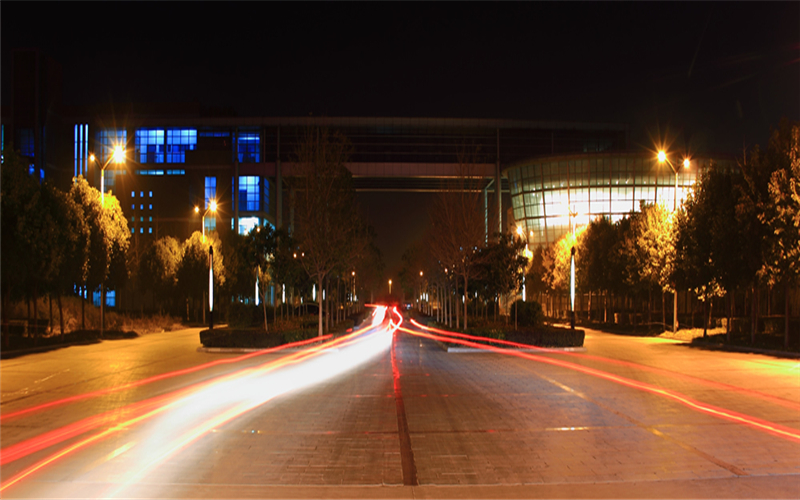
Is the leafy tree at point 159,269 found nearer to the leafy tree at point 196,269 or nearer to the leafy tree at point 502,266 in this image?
the leafy tree at point 196,269

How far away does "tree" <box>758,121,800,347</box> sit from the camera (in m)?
23.7

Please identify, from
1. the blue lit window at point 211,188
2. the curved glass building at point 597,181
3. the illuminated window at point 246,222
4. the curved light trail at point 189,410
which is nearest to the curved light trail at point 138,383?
the curved light trail at point 189,410

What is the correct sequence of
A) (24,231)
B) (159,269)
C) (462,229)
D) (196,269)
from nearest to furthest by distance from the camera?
(24,231) < (462,229) < (159,269) < (196,269)

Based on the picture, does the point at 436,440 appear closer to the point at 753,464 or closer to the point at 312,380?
the point at 753,464

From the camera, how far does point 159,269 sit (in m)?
47.8

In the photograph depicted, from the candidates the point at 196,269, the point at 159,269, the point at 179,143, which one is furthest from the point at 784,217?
the point at 179,143

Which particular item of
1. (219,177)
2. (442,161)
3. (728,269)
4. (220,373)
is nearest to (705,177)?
(728,269)

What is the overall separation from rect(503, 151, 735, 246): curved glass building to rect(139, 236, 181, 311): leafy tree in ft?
154

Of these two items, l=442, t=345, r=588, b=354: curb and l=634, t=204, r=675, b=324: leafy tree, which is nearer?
l=442, t=345, r=588, b=354: curb

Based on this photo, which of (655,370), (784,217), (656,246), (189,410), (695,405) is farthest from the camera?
(656,246)

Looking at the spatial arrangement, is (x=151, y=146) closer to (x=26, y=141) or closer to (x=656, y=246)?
(x=26, y=141)

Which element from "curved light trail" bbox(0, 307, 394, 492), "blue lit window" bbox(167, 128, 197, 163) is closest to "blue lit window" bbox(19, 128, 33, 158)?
"blue lit window" bbox(167, 128, 197, 163)

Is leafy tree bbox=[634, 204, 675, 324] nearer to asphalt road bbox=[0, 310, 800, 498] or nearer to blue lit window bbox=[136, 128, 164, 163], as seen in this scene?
asphalt road bbox=[0, 310, 800, 498]

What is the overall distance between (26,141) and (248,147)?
25.6 meters
